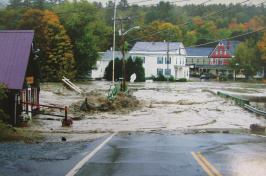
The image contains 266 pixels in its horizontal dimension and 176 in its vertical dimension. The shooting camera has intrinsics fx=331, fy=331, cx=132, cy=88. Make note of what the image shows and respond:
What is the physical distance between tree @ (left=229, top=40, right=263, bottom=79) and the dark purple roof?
2853 inches

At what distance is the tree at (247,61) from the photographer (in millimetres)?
83188

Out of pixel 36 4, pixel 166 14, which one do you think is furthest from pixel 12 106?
pixel 166 14

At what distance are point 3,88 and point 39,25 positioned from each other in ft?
160

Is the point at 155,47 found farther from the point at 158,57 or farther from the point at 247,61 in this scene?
the point at 247,61

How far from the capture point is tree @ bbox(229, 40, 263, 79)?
83188mm

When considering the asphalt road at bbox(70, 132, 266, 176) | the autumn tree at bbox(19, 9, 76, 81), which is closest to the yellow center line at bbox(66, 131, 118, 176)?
the asphalt road at bbox(70, 132, 266, 176)

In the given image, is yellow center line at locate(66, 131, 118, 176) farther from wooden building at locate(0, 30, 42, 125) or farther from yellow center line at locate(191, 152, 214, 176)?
wooden building at locate(0, 30, 42, 125)

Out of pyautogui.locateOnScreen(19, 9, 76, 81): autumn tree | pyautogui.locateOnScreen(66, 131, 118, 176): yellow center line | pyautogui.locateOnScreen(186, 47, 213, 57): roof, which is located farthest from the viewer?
pyautogui.locateOnScreen(186, 47, 213, 57): roof

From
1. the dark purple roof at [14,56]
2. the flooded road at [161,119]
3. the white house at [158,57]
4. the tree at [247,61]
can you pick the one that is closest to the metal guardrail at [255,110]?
the flooded road at [161,119]

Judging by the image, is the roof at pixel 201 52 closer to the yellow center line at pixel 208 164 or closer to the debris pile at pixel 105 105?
the debris pile at pixel 105 105

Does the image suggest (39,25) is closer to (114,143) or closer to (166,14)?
(114,143)

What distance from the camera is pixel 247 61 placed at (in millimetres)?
83250

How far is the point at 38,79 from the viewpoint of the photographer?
23.3 metres

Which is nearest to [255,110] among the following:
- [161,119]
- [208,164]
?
[161,119]
